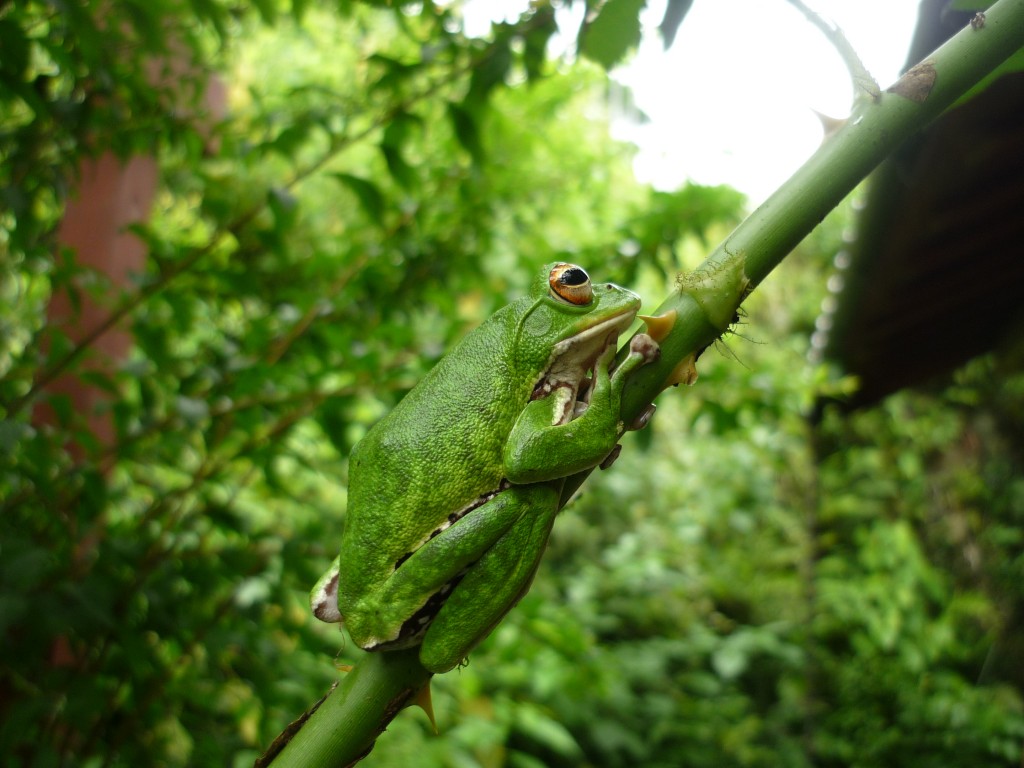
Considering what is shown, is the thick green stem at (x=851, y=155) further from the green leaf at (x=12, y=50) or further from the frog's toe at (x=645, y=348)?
the green leaf at (x=12, y=50)

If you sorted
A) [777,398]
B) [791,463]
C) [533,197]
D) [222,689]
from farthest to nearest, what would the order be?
[791,463], [533,197], [222,689], [777,398]

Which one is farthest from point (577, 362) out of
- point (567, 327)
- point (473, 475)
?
point (473, 475)

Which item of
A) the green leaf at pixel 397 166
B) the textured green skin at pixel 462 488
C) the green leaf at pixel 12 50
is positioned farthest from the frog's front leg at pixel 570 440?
the green leaf at pixel 12 50

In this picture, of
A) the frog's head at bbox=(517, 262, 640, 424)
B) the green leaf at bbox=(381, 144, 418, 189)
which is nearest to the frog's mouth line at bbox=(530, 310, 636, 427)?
the frog's head at bbox=(517, 262, 640, 424)

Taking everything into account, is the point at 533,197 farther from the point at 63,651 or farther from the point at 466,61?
the point at 63,651

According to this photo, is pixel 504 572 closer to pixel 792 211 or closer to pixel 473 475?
pixel 473 475

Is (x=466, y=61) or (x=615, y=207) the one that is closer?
(x=466, y=61)

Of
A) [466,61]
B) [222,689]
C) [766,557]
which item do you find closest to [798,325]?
[766,557]
